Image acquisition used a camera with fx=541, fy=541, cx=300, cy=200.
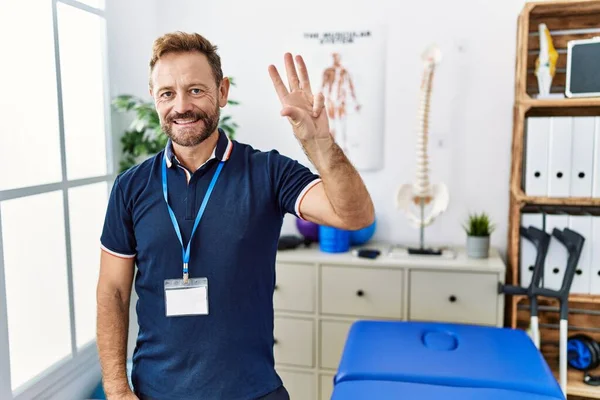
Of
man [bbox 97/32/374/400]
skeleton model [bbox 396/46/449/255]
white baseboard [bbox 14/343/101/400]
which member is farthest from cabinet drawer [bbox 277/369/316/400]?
man [bbox 97/32/374/400]

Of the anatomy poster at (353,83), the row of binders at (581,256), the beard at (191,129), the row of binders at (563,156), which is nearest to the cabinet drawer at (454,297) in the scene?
the row of binders at (581,256)

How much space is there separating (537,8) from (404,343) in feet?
5.24

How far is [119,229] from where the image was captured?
1412 millimetres

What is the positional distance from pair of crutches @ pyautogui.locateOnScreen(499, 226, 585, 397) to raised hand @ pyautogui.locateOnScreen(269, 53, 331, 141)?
1.49 meters

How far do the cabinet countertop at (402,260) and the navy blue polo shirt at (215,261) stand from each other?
114 centimetres

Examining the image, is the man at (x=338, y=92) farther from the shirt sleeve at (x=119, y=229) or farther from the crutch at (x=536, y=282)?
the shirt sleeve at (x=119, y=229)

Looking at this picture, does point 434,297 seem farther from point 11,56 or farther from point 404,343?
point 11,56

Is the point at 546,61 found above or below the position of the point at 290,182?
above

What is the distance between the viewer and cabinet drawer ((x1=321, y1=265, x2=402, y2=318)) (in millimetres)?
2496

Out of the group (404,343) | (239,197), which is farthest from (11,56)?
(404,343)

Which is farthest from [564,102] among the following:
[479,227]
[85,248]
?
[85,248]

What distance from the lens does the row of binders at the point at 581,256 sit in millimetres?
2393

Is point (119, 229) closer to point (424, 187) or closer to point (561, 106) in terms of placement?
point (424, 187)

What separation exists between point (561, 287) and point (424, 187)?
2.39 ft
